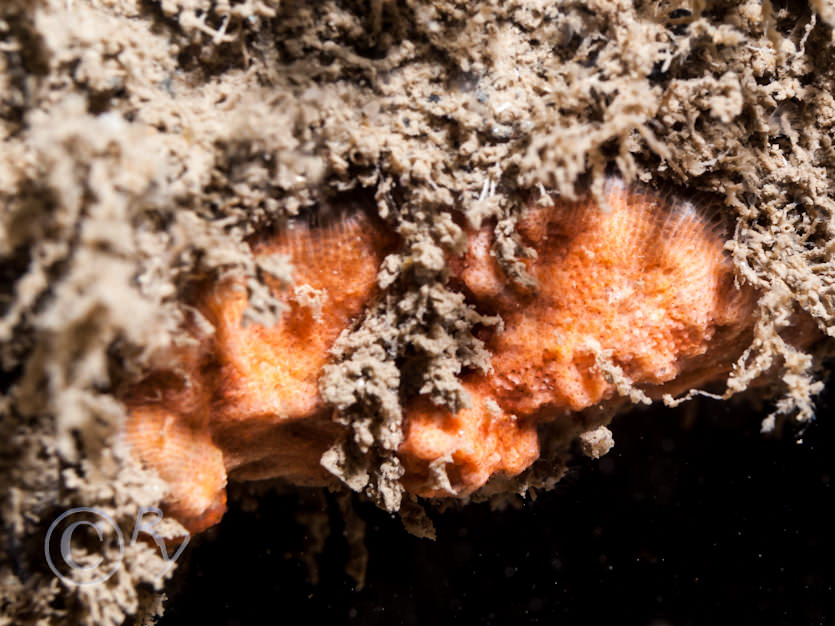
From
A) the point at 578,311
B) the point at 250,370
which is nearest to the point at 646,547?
the point at 578,311

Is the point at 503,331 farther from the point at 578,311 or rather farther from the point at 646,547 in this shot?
the point at 646,547

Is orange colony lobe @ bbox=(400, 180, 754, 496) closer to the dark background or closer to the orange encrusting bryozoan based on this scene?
the orange encrusting bryozoan

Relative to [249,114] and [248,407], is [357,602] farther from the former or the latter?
[249,114]

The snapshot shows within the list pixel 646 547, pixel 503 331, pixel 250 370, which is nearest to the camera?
pixel 250 370

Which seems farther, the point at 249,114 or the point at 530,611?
the point at 530,611

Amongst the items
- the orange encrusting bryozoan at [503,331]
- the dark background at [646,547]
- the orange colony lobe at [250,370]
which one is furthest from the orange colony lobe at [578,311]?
the dark background at [646,547]

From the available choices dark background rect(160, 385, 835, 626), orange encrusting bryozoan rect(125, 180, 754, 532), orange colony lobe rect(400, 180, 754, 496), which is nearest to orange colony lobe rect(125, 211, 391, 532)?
orange encrusting bryozoan rect(125, 180, 754, 532)

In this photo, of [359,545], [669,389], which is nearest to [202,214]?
[669,389]
